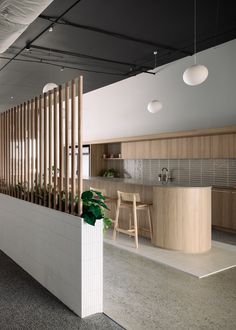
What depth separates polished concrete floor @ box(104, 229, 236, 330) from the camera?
2645 millimetres

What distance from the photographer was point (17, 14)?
2775 mm

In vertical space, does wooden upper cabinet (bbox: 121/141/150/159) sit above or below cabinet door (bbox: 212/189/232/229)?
above

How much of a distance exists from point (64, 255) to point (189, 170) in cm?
508

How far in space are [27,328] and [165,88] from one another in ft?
22.7

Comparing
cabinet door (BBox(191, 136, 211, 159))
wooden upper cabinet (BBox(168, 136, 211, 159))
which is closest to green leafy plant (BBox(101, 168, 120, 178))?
wooden upper cabinet (BBox(168, 136, 211, 159))

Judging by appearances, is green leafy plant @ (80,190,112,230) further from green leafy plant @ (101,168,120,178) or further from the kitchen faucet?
green leafy plant @ (101,168,120,178)

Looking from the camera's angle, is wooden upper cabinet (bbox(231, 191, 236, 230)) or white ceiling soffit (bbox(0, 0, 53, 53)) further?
wooden upper cabinet (bbox(231, 191, 236, 230))

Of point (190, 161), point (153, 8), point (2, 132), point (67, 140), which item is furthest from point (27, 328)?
point (190, 161)

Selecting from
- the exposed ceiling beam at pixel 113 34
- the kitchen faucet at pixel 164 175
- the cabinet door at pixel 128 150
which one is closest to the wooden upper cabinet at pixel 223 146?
the kitchen faucet at pixel 164 175

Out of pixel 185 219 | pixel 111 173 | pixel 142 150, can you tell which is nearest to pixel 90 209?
pixel 185 219

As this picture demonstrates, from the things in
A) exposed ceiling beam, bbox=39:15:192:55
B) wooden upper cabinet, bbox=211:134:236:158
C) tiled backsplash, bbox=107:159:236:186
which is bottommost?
tiled backsplash, bbox=107:159:236:186

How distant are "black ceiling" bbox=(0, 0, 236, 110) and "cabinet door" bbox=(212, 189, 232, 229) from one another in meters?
3.14

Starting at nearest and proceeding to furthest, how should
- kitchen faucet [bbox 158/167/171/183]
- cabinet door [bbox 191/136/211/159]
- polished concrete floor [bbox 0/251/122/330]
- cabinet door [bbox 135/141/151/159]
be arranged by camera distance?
polished concrete floor [bbox 0/251/122/330], cabinet door [bbox 191/136/211/159], kitchen faucet [bbox 158/167/171/183], cabinet door [bbox 135/141/151/159]

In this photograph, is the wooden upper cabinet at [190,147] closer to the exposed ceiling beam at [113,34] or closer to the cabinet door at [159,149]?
the cabinet door at [159,149]
